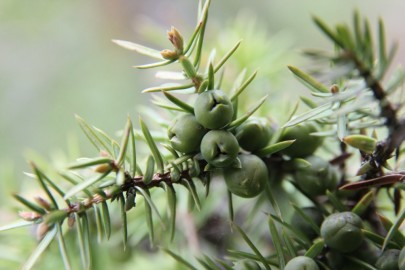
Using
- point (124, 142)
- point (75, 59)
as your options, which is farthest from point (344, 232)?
point (75, 59)

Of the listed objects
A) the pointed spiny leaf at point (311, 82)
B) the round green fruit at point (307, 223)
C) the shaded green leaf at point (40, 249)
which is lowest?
the round green fruit at point (307, 223)

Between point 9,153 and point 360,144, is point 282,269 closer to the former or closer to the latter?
point 360,144

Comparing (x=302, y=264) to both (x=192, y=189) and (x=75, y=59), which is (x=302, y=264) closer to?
(x=192, y=189)

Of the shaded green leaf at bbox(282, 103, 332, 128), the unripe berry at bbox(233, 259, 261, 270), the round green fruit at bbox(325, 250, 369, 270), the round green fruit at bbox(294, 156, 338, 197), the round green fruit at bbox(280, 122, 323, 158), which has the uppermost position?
the shaded green leaf at bbox(282, 103, 332, 128)

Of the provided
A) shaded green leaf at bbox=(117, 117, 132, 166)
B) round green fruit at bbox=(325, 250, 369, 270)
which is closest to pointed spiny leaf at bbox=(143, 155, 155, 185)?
shaded green leaf at bbox=(117, 117, 132, 166)

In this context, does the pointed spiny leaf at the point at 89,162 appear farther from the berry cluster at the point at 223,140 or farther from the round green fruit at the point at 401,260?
the round green fruit at the point at 401,260

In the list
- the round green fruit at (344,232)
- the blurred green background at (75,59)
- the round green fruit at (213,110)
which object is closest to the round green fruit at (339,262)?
the round green fruit at (344,232)

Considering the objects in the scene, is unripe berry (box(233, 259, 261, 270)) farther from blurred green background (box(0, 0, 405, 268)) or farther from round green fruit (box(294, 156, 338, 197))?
blurred green background (box(0, 0, 405, 268))

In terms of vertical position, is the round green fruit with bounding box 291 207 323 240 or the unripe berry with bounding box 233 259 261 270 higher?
the unripe berry with bounding box 233 259 261 270
